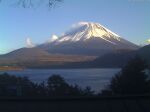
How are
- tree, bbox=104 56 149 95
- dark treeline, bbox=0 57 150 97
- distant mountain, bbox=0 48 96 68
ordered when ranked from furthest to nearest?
distant mountain, bbox=0 48 96 68, tree, bbox=104 56 149 95, dark treeline, bbox=0 57 150 97

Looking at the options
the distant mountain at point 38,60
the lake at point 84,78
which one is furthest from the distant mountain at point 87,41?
the lake at point 84,78

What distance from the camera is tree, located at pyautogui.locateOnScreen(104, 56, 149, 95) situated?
63.8ft

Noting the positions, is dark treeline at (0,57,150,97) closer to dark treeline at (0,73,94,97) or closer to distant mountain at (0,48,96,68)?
dark treeline at (0,73,94,97)

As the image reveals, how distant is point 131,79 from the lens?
68.6 ft

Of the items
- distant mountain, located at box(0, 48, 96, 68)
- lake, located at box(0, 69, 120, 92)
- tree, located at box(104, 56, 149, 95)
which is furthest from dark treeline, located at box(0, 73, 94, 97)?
distant mountain, located at box(0, 48, 96, 68)

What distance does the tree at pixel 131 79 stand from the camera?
63.8 feet

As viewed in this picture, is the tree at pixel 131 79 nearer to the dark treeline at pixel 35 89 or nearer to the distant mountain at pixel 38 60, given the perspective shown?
the dark treeline at pixel 35 89

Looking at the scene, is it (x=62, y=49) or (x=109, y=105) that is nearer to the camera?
(x=109, y=105)

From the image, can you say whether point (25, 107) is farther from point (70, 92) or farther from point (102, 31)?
point (102, 31)

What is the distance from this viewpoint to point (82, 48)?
516 feet

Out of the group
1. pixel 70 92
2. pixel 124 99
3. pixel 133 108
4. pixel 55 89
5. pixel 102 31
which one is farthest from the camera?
pixel 102 31

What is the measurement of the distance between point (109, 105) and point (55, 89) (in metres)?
7.72

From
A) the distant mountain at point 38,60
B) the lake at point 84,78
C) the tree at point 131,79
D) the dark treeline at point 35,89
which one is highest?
the distant mountain at point 38,60

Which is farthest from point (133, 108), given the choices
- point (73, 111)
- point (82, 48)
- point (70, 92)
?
point (82, 48)
